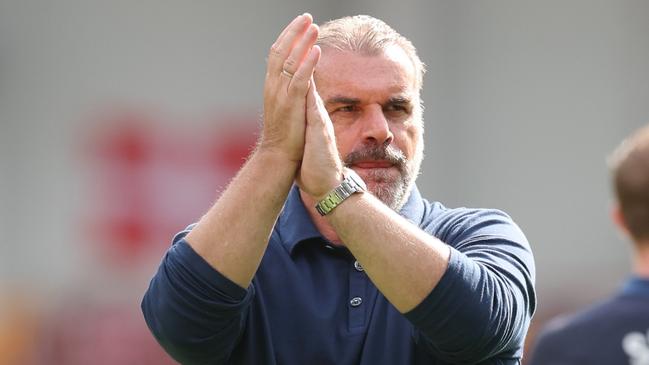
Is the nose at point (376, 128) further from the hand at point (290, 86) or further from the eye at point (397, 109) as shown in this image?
→ the hand at point (290, 86)

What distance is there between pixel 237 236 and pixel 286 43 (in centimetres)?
38

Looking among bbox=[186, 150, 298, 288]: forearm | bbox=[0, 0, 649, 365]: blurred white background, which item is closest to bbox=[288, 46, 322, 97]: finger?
bbox=[186, 150, 298, 288]: forearm

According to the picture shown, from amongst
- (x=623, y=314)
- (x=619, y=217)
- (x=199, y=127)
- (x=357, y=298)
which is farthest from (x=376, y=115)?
(x=199, y=127)

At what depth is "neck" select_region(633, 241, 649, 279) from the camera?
1992 mm

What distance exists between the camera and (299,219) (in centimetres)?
286

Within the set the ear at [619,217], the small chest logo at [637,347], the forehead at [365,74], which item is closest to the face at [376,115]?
the forehead at [365,74]

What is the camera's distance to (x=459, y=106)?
967 cm

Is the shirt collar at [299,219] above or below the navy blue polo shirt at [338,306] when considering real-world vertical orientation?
above

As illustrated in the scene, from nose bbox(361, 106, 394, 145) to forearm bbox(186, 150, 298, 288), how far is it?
27 centimetres

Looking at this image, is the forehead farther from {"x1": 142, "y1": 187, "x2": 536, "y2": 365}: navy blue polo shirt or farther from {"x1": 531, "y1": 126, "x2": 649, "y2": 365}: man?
{"x1": 531, "y1": 126, "x2": 649, "y2": 365}: man

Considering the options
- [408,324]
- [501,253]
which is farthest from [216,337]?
[501,253]

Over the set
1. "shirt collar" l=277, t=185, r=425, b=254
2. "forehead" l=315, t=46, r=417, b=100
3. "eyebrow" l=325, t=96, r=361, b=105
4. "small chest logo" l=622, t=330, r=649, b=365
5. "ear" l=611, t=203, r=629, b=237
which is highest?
"forehead" l=315, t=46, r=417, b=100

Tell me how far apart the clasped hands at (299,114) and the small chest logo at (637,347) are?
750mm

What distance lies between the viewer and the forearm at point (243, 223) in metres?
2.51
